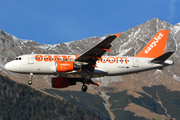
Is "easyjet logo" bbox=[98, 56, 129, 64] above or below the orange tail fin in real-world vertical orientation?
below

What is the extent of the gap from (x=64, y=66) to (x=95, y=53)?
5.92 m

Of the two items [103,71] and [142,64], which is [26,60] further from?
[142,64]

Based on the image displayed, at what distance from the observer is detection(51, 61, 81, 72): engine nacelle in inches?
1720

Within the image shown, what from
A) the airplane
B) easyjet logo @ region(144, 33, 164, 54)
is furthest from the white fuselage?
Answer: easyjet logo @ region(144, 33, 164, 54)

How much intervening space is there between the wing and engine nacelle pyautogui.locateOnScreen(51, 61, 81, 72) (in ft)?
4.73

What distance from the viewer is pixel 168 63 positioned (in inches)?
1987

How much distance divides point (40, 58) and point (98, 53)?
11556mm

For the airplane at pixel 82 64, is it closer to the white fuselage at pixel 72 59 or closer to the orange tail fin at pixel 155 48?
the white fuselage at pixel 72 59

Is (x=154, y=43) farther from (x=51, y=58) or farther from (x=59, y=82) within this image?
(x=51, y=58)

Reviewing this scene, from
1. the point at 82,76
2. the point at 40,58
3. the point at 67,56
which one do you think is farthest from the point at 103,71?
the point at 40,58

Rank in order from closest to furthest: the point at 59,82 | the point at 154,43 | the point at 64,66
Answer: the point at 64,66, the point at 59,82, the point at 154,43

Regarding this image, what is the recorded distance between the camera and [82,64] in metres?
44.8

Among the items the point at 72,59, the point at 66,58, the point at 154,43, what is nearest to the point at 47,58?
the point at 66,58

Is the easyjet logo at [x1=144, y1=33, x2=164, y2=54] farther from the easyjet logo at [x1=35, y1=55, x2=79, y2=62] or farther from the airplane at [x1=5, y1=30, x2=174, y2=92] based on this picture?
the easyjet logo at [x1=35, y1=55, x2=79, y2=62]
